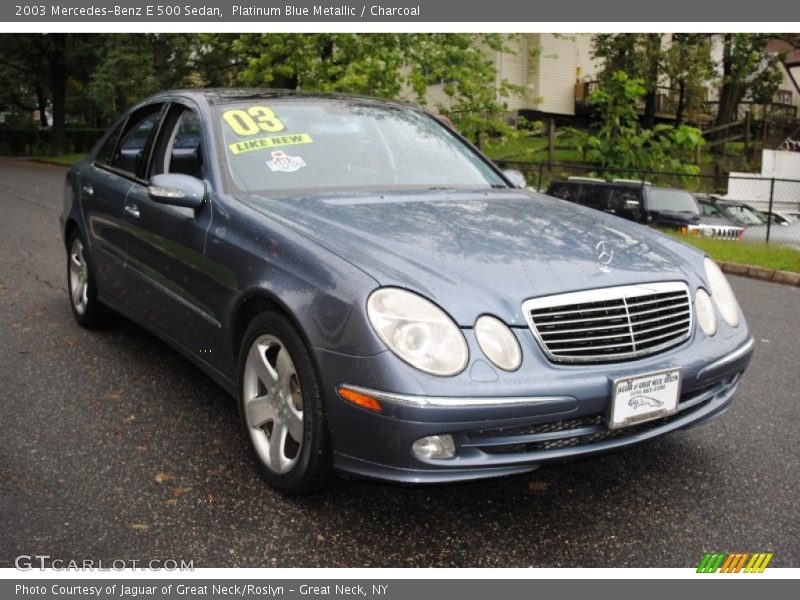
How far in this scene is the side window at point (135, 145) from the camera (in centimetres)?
479

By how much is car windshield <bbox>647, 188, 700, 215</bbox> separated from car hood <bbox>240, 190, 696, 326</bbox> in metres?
10.7

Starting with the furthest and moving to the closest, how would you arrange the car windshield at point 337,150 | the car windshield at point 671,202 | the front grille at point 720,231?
the car windshield at point 671,202 < the front grille at point 720,231 < the car windshield at point 337,150

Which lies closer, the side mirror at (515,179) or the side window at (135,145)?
the side mirror at (515,179)

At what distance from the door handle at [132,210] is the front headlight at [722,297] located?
2.92m

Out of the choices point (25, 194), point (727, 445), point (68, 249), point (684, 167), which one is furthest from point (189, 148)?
point (684, 167)

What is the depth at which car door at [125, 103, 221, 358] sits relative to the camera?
149 inches

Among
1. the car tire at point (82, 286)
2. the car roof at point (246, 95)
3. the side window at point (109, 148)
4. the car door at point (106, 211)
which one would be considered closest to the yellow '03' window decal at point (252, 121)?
the car roof at point (246, 95)

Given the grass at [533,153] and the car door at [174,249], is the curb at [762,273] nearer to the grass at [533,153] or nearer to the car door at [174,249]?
the car door at [174,249]

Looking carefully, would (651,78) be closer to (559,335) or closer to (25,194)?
(25,194)

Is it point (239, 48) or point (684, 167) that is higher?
point (239, 48)

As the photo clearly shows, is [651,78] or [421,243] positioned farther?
[651,78]

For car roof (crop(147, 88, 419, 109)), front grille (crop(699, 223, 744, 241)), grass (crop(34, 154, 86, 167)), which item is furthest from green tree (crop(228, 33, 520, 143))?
grass (crop(34, 154, 86, 167))

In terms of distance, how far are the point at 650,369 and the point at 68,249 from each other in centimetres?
446
